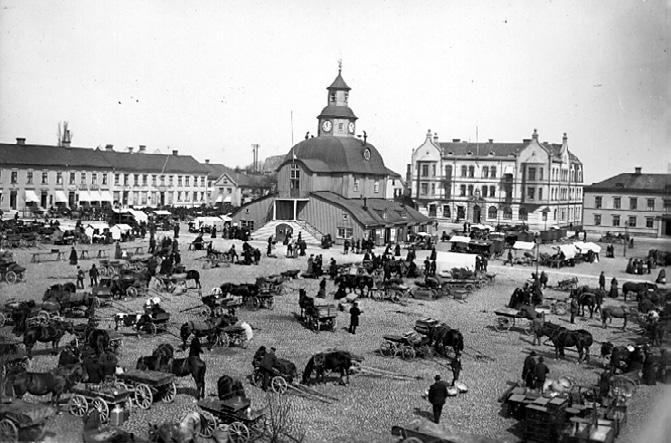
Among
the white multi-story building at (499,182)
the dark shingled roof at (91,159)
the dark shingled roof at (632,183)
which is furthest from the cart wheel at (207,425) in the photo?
the white multi-story building at (499,182)

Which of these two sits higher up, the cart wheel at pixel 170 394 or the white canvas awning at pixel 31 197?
the white canvas awning at pixel 31 197

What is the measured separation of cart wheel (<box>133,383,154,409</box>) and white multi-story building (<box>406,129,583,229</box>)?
60.9 meters

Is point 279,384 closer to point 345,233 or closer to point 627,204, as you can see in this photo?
point 345,233

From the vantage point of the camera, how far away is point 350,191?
5812cm

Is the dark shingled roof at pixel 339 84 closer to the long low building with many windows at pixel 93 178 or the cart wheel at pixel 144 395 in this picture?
the long low building with many windows at pixel 93 178

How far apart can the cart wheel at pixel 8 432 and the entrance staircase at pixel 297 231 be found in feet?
123

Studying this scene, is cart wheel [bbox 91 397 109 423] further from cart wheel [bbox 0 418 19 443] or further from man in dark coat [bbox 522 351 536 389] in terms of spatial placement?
man in dark coat [bbox 522 351 536 389]

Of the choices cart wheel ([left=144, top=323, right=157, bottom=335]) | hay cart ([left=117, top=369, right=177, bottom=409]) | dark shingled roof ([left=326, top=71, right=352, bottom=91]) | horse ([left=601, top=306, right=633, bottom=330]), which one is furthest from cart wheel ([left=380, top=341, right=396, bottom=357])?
dark shingled roof ([left=326, top=71, right=352, bottom=91])

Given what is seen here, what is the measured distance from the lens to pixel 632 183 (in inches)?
2601

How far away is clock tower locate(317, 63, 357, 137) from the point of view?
204ft

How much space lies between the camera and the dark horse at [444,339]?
18797mm

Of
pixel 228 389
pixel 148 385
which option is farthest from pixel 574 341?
pixel 148 385

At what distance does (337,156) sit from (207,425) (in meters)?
46.4

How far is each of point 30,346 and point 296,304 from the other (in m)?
11.7
